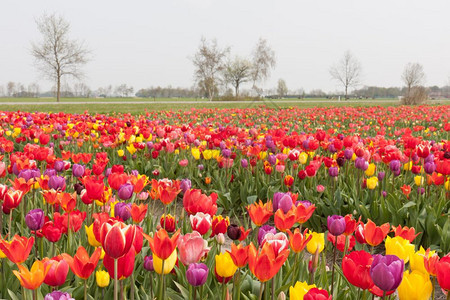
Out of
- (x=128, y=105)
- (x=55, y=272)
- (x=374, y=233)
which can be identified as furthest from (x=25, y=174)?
(x=128, y=105)

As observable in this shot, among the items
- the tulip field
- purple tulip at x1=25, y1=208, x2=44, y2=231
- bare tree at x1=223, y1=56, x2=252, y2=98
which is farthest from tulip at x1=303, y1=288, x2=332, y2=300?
bare tree at x1=223, y1=56, x2=252, y2=98

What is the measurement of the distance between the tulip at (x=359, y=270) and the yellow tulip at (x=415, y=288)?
0.10 m

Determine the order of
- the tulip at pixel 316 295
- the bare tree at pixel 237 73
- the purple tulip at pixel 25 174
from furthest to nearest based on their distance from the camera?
the bare tree at pixel 237 73 < the purple tulip at pixel 25 174 < the tulip at pixel 316 295

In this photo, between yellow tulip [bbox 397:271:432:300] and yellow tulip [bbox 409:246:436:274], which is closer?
yellow tulip [bbox 397:271:432:300]

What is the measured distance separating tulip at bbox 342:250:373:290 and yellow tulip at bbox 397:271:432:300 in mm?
100

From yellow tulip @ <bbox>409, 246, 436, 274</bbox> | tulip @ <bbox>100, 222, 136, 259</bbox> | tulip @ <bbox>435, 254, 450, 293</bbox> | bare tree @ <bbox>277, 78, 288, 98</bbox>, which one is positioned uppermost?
bare tree @ <bbox>277, 78, 288, 98</bbox>

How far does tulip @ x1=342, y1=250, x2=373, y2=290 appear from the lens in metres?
1.20

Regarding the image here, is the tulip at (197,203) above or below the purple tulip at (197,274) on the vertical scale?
above

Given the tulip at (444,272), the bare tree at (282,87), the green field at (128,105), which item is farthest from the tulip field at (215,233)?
the bare tree at (282,87)

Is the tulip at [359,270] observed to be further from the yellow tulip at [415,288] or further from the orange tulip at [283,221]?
the orange tulip at [283,221]

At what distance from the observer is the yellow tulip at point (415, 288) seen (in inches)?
43.4

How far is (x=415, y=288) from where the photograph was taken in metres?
1.11

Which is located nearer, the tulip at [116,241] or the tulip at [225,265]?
the tulip at [116,241]

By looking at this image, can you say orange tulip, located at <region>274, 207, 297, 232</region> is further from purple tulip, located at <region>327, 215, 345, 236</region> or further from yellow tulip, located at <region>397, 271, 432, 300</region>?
yellow tulip, located at <region>397, 271, 432, 300</region>
